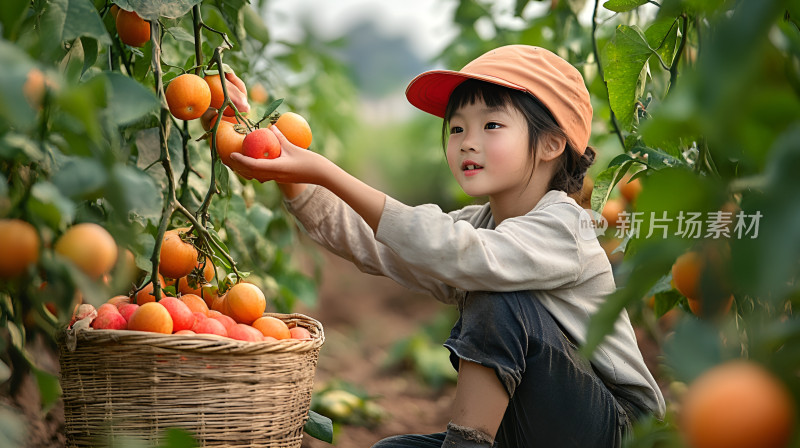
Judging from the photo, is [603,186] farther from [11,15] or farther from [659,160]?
[11,15]

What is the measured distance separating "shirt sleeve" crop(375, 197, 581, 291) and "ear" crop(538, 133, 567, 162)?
0.53ft

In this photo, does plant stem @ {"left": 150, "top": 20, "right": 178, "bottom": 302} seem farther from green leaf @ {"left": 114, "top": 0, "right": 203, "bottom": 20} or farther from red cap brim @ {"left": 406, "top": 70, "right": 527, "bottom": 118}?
red cap brim @ {"left": 406, "top": 70, "right": 527, "bottom": 118}

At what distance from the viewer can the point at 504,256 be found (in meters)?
1.19

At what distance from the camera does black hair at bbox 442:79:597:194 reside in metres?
1.36

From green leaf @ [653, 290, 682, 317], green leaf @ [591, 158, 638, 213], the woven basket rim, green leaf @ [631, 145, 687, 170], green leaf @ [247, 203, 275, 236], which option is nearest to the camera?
the woven basket rim

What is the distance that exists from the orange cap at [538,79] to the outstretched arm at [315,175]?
329mm

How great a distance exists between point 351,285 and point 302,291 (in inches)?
91.8

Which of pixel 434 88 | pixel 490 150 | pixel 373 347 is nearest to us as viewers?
pixel 490 150

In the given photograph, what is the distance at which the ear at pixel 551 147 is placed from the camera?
1395 millimetres

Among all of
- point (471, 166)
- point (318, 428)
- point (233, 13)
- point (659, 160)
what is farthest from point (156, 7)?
point (659, 160)

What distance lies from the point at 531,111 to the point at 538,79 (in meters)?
0.06

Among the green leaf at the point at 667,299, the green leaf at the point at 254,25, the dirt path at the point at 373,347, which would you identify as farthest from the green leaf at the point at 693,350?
the dirt path at the point at 373,347

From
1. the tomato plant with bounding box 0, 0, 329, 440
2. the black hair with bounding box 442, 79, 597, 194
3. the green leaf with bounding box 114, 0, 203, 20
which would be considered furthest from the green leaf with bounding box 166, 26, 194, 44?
the black hair with bounding box 442, 79, 597, 194

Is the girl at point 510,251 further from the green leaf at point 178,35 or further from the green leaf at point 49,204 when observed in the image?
the green leaf at point 49,204
